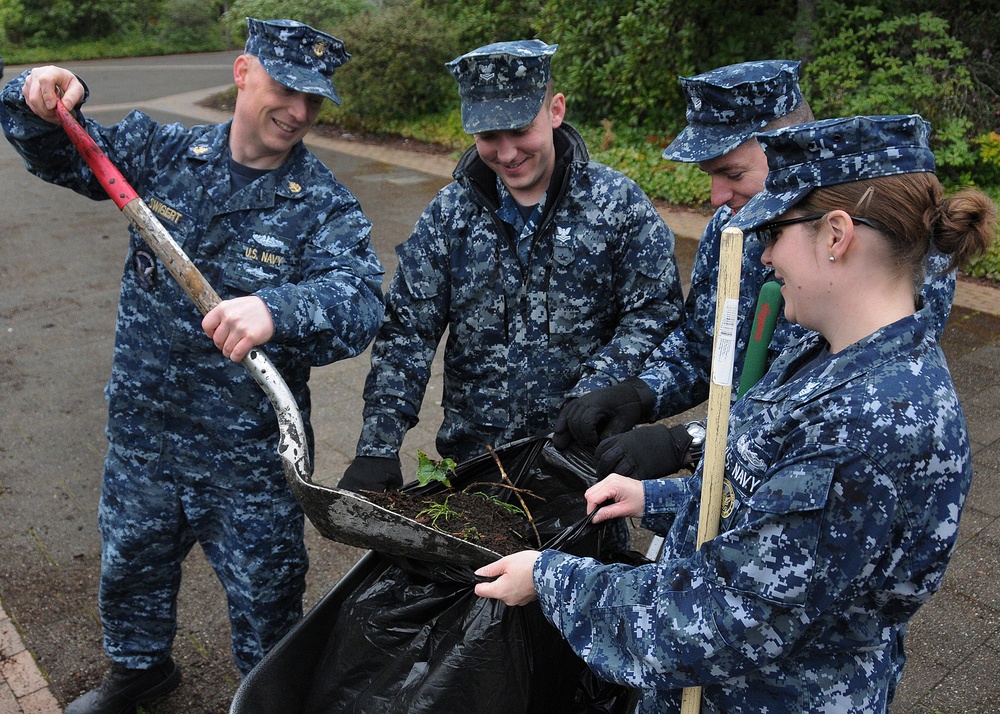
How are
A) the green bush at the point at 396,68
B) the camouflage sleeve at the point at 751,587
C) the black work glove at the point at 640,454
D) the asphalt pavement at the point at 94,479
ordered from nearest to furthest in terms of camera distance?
the camouflage sleeve at the point at 751,587 → the black work glove at the point at 640,454 → the asphalt pavement at the point at 94,479 → the green bush at the point at 396,68

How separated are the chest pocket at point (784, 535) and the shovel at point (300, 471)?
65 centimetres

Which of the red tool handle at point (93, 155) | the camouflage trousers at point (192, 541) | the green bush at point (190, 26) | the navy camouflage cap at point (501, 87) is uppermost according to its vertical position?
the navy camouflage cap at point (501, 87)

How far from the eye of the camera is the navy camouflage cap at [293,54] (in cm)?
255

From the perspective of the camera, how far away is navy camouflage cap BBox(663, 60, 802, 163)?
7.46 ft

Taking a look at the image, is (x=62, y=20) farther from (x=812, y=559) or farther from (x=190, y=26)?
(x=812, y=559)

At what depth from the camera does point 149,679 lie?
3.05 meters

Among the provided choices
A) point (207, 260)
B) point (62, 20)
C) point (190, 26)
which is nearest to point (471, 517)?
point (207, 260)

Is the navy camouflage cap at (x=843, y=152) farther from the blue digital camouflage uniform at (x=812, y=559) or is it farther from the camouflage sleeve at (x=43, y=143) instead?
the camouflage sleeve at (x=43, y=143)

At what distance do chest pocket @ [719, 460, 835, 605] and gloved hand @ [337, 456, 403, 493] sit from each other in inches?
47.8

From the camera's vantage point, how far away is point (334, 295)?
2.42m

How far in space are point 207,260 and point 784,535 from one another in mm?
1880

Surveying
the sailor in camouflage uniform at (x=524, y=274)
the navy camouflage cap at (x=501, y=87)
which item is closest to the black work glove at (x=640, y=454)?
the sailor in camouflage uniform at (x=524, y=274)

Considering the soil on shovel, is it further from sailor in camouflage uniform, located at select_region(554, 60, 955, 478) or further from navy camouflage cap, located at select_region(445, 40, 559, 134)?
navy camouflage cap, located at select_region(445, 40, 559, 134)

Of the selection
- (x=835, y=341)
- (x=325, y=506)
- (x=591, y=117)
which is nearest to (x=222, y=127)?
(x=325, y=506)
